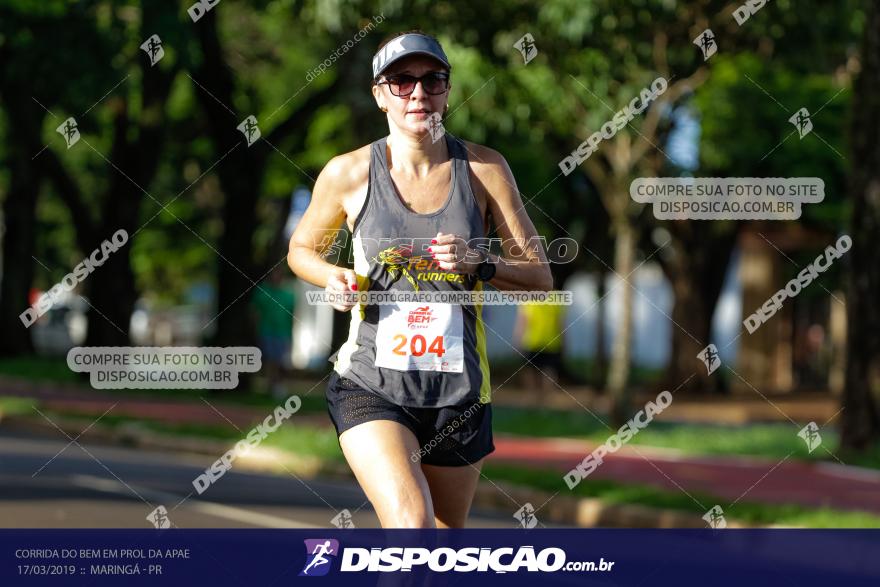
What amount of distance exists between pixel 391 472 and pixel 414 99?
3.57 feet

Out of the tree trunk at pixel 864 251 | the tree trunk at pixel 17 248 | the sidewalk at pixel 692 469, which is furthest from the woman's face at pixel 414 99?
the tree trunk at pixel 17 248

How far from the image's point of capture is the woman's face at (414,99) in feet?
17.0

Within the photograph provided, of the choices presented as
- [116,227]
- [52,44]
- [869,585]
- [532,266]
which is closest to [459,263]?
[532,266]

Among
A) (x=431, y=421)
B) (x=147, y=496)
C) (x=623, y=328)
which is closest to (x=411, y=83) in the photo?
(x=431, y=421)

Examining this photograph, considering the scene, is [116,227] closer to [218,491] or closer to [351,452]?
[218,491]

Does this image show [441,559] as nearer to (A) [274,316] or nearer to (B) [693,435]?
(B) [693,435]

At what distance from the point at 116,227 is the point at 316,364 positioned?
21.3m

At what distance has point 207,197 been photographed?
4394 cm

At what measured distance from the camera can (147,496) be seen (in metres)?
12.9

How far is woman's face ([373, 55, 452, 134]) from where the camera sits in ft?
17.0

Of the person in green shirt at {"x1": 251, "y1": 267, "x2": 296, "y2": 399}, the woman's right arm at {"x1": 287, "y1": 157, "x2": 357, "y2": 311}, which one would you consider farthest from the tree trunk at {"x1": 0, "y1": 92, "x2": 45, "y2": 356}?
the woman's right arm at {"x1": 287, "y1": 157, "x2": 357, "y2": 311}

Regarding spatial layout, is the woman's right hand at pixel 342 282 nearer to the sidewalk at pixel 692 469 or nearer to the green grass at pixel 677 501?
the green grass at pixel 677 501

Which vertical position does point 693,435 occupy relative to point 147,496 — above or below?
above

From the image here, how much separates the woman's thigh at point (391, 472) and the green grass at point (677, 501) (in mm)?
6674
